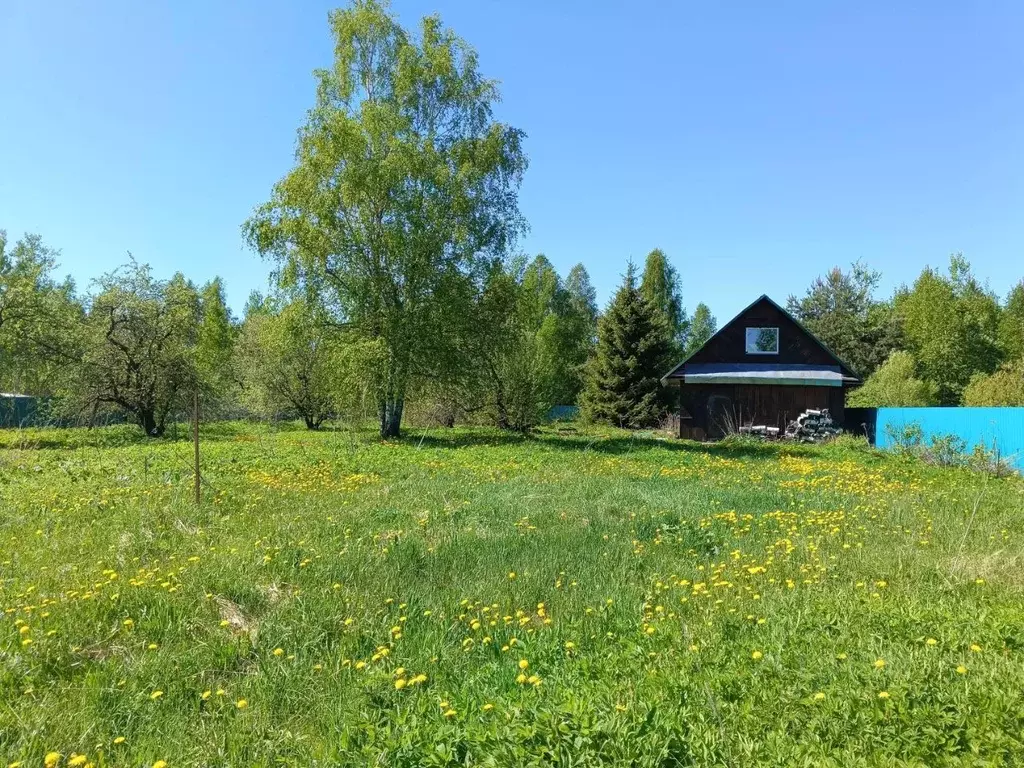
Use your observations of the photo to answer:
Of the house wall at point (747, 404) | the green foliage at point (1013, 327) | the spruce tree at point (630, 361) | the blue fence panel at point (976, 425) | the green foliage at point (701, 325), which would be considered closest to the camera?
the blue fence panel at point (976, 425)

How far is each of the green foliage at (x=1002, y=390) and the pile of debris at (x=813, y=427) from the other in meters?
8.18

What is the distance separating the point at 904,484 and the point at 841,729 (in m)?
10.7

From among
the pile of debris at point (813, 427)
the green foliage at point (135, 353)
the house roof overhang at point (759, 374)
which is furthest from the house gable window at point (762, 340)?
the green foliage at point (135, 353)

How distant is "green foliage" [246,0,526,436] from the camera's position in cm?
2100

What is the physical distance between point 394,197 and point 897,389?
29443mm

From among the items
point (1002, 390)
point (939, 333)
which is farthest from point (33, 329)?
point (939, 333)

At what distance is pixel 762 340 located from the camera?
29375 millimetres

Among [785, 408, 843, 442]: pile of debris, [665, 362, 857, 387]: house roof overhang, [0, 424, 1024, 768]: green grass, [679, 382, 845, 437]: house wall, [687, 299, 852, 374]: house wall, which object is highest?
[687, 299, 852, 374]: house wall

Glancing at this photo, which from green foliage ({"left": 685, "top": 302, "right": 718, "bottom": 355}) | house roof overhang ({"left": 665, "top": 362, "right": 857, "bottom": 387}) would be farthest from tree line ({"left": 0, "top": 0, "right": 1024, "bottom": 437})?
green foliage ({"left": 685, "top": 302, "right": 718, "bottom": 355})

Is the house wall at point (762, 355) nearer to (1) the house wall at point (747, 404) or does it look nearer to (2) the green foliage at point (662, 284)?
(1) the house wall at point (747, 404)

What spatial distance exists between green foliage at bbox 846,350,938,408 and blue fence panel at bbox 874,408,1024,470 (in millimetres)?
13917

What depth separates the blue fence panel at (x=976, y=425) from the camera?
15695 mm

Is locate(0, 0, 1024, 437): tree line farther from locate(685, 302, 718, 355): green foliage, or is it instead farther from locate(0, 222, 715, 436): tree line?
locate(685, 302, 718, 355): green foliage

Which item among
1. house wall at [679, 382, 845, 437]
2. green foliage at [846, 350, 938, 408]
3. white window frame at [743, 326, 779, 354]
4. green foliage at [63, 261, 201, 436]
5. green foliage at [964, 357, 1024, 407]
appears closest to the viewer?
green foliage at [63, 261, 201, 436]
